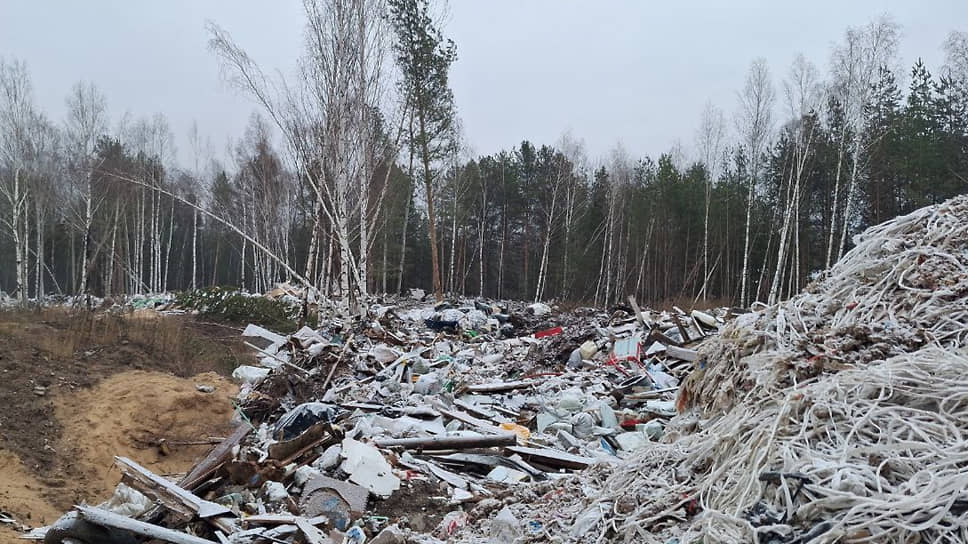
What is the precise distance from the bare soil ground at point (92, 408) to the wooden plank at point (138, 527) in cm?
110

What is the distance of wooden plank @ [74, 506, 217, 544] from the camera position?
325cm

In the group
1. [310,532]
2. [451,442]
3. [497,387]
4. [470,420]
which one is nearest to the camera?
[310,532]

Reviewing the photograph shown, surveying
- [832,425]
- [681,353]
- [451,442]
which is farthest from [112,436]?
[681,353]

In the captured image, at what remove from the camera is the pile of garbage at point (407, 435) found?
357cm

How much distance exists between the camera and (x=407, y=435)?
17.8 feet

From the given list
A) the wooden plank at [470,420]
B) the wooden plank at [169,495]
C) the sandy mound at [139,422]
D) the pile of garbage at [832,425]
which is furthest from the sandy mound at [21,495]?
the pile of garbage at [832,425]

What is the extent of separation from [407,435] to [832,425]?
3.97 metres

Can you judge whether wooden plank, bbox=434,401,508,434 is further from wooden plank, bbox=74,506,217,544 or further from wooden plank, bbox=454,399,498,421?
wooden plank, bbox=74,506,217,544

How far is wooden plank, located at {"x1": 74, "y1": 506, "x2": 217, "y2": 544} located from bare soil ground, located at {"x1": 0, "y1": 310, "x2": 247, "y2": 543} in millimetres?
1103

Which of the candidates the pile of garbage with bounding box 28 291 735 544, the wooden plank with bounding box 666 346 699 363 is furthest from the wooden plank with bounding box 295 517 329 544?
the wooden plank with bounding box 666 346 699 363

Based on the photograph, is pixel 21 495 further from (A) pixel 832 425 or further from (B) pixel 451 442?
(A) pixel 832 425

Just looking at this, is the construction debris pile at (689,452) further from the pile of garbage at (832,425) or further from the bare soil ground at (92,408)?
the bare soil ground at (92,408)

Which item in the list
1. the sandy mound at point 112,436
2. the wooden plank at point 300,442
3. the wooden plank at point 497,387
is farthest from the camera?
the wooden plank at point 497,387

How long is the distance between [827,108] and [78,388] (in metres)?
22.6
